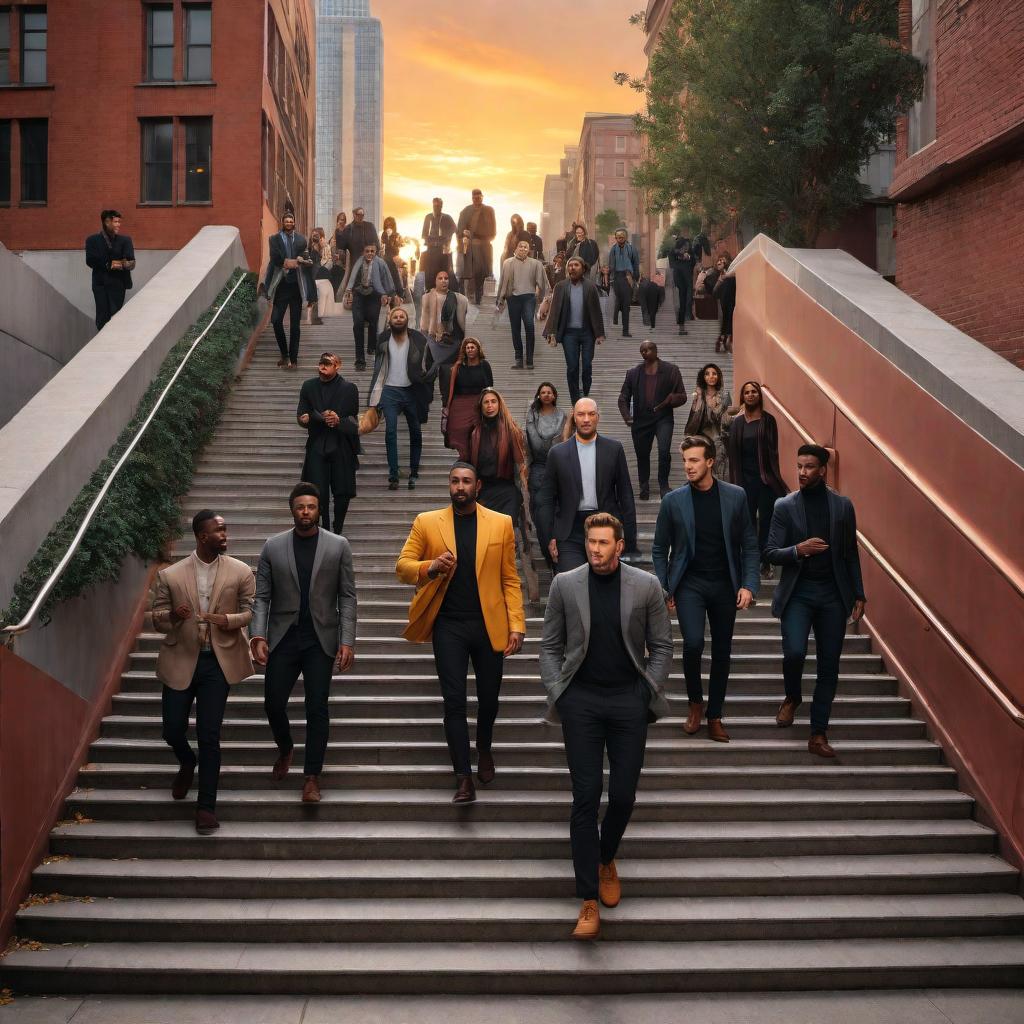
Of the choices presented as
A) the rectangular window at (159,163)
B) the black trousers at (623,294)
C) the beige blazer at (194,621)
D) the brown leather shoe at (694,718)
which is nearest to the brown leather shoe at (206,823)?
the beige blazer at (194,621)

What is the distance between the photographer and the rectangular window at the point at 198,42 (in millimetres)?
24047

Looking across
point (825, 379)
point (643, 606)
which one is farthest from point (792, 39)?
point (643, 606)

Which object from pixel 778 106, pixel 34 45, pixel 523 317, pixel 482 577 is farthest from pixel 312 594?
pixel 34 45

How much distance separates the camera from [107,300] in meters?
15.0

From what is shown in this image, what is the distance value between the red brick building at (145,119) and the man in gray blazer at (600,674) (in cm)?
1944

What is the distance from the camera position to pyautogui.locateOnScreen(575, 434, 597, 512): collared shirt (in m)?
8.52

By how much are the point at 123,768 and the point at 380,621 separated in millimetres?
2332

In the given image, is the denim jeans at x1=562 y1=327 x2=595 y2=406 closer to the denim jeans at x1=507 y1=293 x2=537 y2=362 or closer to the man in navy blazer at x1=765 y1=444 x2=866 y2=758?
the denim jeans at x1=507 y1=293 x2=537 y2=362

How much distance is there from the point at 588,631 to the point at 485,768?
1.77 m

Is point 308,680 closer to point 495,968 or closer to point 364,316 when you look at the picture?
point 495,968

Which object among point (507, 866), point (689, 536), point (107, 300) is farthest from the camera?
point (107, 300)

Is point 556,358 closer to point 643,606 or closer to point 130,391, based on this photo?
point 130,391

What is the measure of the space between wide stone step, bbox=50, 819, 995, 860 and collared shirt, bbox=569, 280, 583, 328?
7.92 metres

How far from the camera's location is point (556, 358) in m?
17.6
